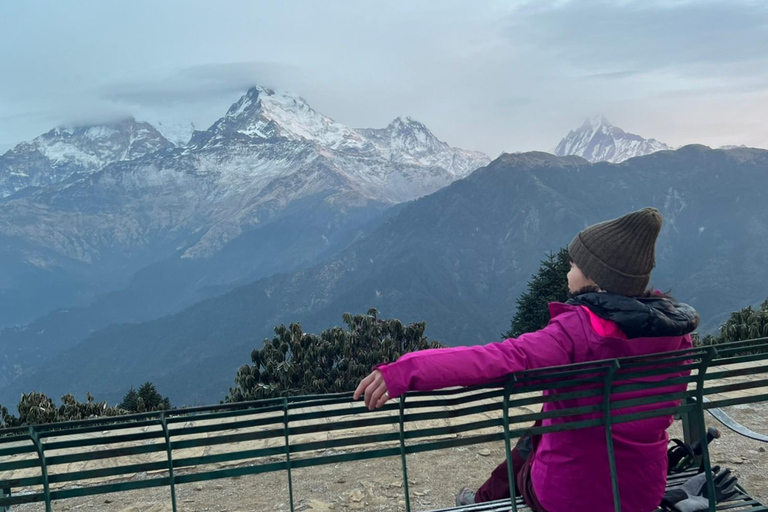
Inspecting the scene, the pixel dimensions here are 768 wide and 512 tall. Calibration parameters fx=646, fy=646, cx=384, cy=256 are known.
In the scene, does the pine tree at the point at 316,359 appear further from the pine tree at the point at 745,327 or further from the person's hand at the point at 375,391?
the person's hand at the point at 375,391

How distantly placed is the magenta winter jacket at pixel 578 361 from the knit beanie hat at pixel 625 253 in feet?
0.49

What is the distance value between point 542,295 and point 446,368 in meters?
20.7

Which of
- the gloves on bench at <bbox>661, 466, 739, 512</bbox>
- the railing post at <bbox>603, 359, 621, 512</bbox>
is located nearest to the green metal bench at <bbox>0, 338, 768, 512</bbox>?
the railing post at <bbox>603, 359, 621, 512</bbox>

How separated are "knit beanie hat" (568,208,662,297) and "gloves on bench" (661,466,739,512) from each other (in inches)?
42.4

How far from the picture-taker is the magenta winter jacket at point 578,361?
7.57ft

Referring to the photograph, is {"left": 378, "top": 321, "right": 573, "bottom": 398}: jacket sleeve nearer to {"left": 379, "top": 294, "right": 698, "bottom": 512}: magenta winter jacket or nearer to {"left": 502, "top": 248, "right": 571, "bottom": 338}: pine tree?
{"left": 379, "top": 294, "right": 698, "bottom": 512}: magenta winter jacket

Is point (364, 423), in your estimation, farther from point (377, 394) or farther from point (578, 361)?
point (578, 361)

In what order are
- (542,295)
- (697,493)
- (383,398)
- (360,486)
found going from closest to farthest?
1. (383,398)
2. (697,493)
3. (360,486)
4. (542,295)

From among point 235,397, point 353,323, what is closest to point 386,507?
point 235,397

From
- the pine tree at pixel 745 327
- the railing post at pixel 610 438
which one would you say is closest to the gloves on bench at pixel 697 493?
the railing post at pixel 610 438

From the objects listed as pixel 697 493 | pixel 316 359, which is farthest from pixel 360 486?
pixel 316 359

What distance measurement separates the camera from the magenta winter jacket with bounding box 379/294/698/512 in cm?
231

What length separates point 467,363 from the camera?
233cm

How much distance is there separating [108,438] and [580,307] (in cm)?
188
